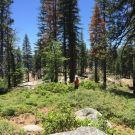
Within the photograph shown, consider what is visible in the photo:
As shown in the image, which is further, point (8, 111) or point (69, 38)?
point (69, 38)

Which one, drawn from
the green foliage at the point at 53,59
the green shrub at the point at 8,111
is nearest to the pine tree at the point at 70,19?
the green foliage at the point at 53,59

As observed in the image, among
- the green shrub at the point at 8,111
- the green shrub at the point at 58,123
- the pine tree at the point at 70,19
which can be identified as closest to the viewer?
the green shrub at the point at 58,123

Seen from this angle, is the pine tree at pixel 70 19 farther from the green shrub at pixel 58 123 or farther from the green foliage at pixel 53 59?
the green shrub at pixel 58 123

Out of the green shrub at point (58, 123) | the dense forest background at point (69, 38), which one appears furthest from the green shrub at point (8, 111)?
the dense forest background at point (69, 38)

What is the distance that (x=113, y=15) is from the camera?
7.65m

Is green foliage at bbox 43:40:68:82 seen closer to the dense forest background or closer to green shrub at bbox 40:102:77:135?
the dense forest background

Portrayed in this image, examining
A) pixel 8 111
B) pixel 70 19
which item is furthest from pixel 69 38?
pixel 8 111

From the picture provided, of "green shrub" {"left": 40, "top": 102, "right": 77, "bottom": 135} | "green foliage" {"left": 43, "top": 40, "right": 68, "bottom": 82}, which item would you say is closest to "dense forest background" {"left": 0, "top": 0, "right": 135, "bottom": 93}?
"green foliage" {"left": 43, "top": 40, "right": 68, "bottom": 82}

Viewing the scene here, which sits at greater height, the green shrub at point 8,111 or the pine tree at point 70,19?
the pine tree at point 70,19

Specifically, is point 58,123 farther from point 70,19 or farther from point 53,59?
point 70,19

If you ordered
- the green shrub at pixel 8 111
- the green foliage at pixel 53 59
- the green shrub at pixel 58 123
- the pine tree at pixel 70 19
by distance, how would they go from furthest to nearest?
the pine tree at pixel 70 19, the green foliage at pixel 53 59, the green shrub at pixel 8 111, the green shrub at pixel 58 123

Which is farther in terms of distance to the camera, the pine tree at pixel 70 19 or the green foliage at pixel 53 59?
the pine tree at pixel 70 19

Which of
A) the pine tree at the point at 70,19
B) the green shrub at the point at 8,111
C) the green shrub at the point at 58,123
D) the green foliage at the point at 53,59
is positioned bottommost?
the green shrub at the point at 8,111

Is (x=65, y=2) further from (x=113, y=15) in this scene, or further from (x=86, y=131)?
(x=86, y=131)
